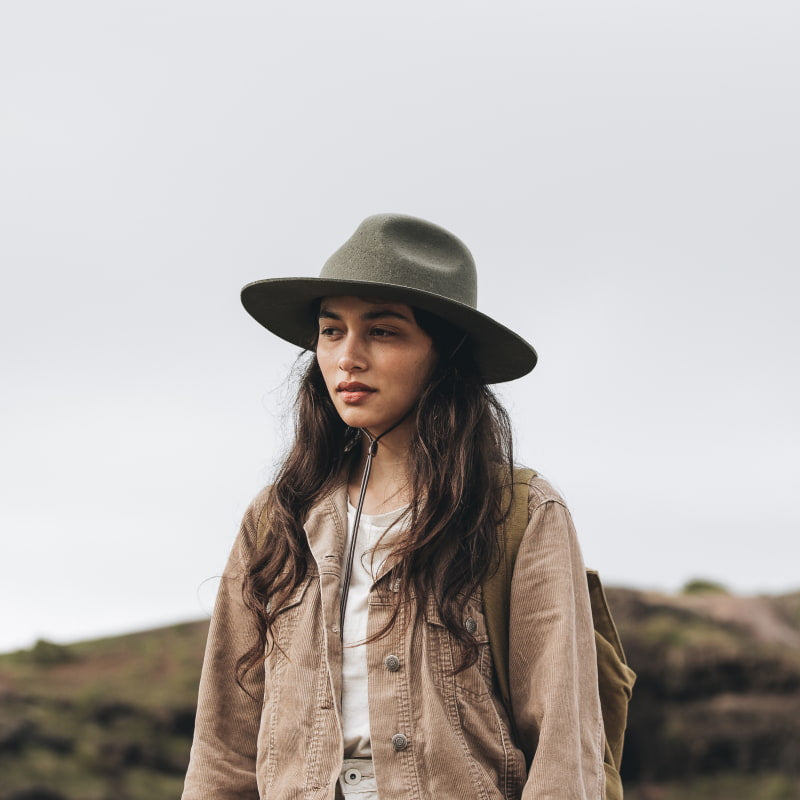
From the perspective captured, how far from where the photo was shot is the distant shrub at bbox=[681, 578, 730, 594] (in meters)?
13.6

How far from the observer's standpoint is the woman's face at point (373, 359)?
2.82 m

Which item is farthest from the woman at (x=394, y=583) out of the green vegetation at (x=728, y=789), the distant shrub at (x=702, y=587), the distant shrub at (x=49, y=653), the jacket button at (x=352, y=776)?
the distant shrub at (x=702, y=587)

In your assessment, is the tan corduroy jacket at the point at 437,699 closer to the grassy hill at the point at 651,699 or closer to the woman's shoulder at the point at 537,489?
the woman's shoulder at the point at 537,489

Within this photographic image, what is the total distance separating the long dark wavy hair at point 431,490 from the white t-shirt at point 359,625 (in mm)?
65

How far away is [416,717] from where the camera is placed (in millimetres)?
2598

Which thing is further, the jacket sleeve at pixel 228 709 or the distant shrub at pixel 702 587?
the distant shrub at pixel 702 587

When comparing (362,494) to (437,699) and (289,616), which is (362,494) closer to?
(289,616)

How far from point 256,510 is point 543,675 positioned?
2.87ft

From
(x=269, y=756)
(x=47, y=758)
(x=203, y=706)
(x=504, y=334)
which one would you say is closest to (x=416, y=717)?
(x=269, y=756)

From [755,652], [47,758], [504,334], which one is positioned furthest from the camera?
[755,652]

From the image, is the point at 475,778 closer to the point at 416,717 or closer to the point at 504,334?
the point at 416,717

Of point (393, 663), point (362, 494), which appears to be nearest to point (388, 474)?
point (362, 494)

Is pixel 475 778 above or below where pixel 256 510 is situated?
below

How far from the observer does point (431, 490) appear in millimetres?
2814
